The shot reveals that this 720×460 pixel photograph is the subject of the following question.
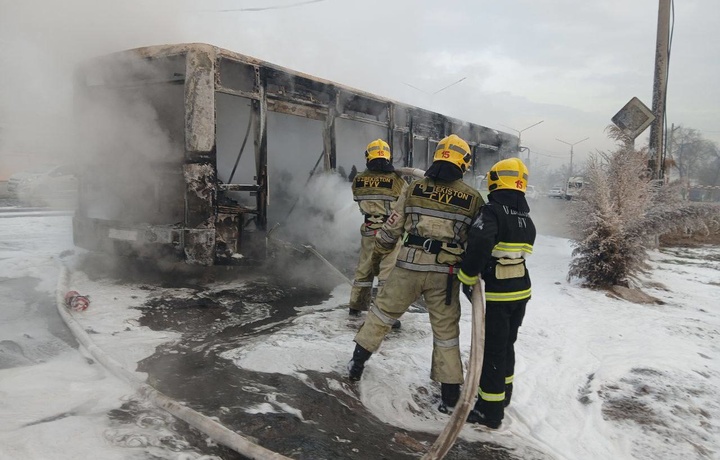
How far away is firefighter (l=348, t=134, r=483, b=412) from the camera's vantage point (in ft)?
10.3

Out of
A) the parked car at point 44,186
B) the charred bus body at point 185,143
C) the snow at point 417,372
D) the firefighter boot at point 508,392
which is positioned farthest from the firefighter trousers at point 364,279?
the parked car at point 44,186

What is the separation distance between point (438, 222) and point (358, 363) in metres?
1.15

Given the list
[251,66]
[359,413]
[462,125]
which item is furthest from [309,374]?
[462,125]

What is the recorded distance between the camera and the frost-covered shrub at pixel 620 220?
6.36 m

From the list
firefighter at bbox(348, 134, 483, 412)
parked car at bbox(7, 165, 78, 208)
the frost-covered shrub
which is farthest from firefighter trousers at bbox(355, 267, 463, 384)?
parked car at bbox(7, 165, 78, 208)

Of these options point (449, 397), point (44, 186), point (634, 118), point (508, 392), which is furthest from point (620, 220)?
point (44, 186)

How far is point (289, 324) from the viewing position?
448cm

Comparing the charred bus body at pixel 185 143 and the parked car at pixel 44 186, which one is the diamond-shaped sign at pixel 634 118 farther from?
the parked car at pixel 44 186

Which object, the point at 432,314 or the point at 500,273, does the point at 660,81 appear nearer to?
the point at 500,273

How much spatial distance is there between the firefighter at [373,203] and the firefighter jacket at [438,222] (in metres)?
1.33

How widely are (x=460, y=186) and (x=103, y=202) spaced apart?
16.5 feet

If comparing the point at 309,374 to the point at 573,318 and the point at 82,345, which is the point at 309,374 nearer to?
the point at 82,345

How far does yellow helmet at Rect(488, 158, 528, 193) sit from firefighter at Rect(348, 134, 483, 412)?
0.60 feet

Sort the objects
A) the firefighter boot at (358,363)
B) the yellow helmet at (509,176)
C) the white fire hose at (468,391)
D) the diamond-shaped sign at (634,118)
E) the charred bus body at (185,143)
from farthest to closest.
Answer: the diamond-shaped sign at (634,118) → the charred bus body at (185,143) → the firefighter boot at (358,363) → the yellow helmet at (509,176) → the white fire hose at (468,391)
